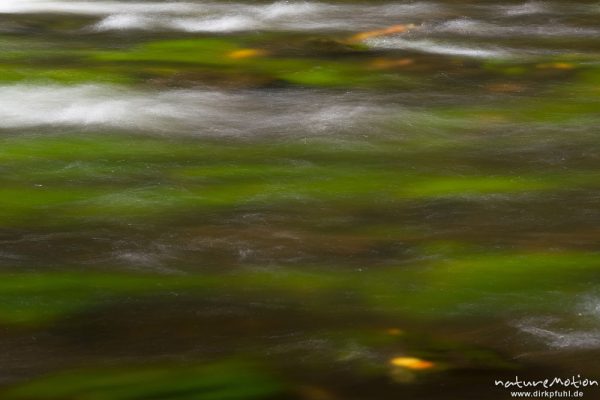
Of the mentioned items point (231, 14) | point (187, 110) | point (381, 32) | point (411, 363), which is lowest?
point (411, 363)

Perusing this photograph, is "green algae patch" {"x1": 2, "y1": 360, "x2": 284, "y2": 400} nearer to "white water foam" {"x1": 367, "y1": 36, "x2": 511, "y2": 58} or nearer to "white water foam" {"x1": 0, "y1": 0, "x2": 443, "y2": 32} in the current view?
"white water foam" {"x1": 367, "y1": 36, "x2": 511, "y2": 58}

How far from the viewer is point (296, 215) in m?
4.55

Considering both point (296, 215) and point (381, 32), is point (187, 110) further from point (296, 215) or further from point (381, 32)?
point (381, 32)

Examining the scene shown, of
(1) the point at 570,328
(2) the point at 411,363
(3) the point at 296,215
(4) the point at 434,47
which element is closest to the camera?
(2) the point at 411,363

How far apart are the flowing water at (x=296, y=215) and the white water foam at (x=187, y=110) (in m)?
0.02

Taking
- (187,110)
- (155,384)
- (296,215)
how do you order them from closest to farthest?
1. (155,384)
2. (296,215)
3. (187,110)

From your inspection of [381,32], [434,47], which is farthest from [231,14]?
[434,47]

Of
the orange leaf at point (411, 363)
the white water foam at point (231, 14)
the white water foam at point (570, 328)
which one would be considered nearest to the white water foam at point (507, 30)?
the white water foam at point (231, 14)

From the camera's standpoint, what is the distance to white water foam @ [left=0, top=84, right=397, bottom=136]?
5945 mm

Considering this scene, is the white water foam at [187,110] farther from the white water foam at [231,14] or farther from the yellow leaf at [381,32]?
the white water foam at [231,14]

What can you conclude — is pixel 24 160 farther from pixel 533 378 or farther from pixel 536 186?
pixel 533 378

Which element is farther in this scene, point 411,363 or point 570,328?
point 570,328

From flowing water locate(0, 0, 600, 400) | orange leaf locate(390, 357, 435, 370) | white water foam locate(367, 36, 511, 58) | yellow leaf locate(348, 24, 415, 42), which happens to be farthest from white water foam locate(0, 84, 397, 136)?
orange leaf locate(390, 357, 435, 370)

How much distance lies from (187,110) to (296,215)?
1863mm
